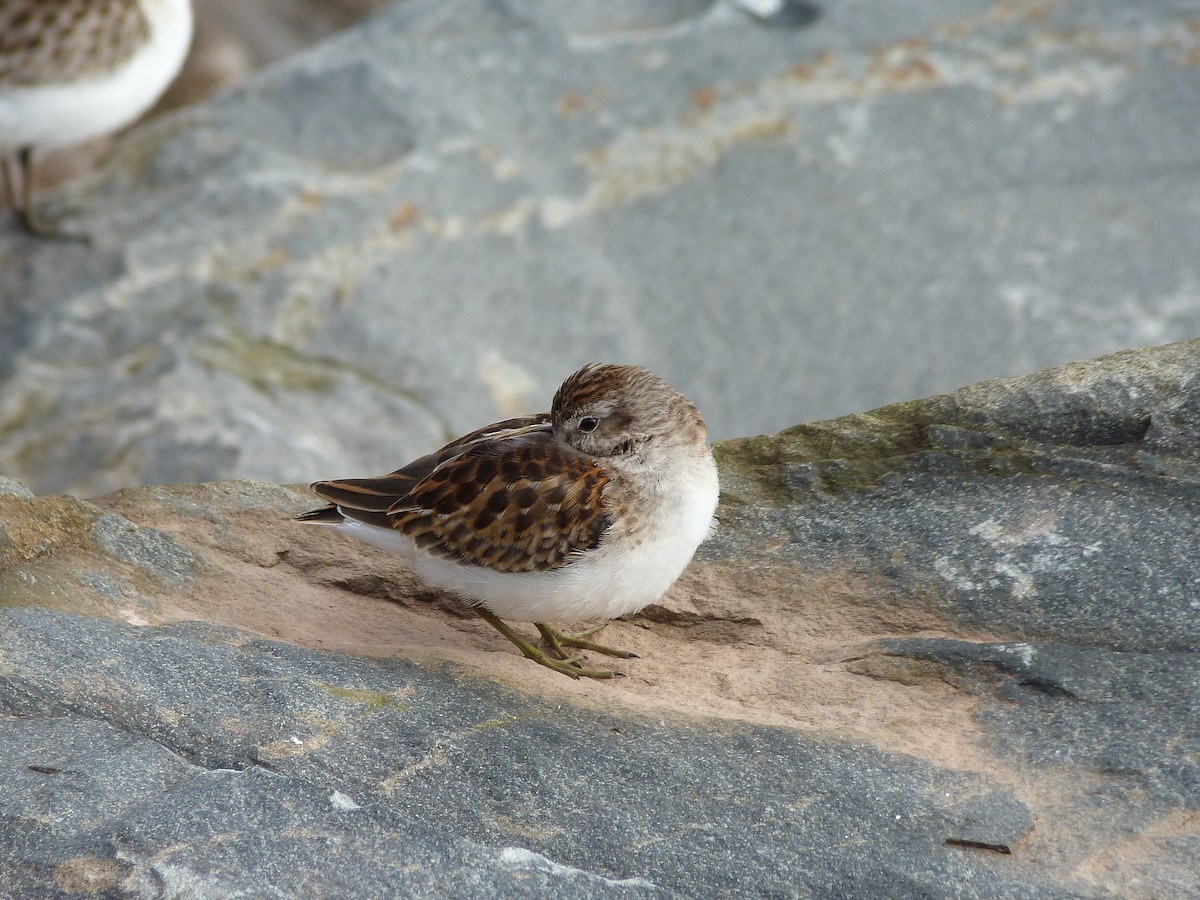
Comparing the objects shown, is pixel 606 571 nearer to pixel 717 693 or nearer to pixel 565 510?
pixel 565 510

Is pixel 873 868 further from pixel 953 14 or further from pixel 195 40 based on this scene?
pixel 195 40

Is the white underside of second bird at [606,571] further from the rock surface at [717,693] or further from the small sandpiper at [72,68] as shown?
the small sandpiper at [72,68]

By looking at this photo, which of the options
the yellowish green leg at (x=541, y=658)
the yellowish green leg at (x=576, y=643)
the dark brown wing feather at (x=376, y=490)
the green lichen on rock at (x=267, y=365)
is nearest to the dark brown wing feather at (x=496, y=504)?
the dark brown wing feather at (x=376, y=490)

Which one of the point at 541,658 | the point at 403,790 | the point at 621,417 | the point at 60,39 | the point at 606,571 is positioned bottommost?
the point at 541,658

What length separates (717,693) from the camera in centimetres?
598

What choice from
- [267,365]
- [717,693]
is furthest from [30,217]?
[717,693]

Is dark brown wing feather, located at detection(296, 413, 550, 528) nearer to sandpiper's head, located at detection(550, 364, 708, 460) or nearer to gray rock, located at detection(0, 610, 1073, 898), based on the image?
sandpiper's head, located at detection(550, 364, 708, 460)

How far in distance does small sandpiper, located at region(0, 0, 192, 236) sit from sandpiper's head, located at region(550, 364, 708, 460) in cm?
676

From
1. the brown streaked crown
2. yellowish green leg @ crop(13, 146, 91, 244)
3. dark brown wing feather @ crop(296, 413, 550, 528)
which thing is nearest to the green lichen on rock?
yellowish green leg @ crop(13, 146, 91, 244)

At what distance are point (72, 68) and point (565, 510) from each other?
7471mm

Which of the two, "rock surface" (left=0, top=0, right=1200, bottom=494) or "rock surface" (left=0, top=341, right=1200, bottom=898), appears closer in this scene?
"rock surface" (left=0, top=341, right=1200, bottom=898)

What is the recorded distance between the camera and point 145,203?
11477 millimetres

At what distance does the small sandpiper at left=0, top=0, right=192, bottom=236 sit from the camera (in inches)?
438

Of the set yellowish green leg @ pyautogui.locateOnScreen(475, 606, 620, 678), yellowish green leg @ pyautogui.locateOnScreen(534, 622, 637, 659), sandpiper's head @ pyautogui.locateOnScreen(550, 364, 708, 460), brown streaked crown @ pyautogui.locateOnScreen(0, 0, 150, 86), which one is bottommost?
yellowish green leg @ pyautogui.locateOnScreen(534, 622, 637, 659)
